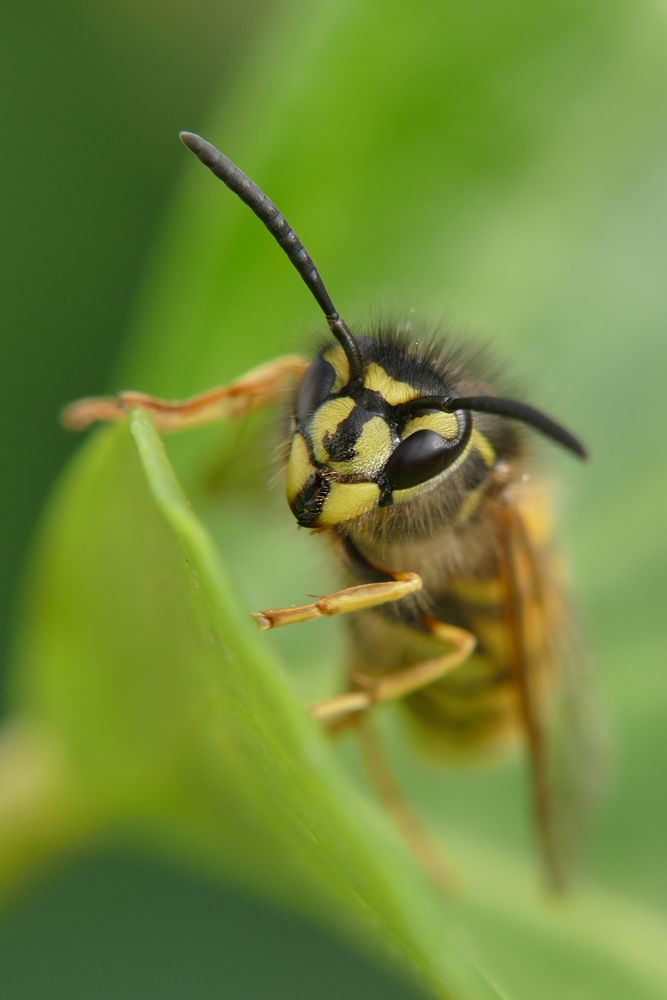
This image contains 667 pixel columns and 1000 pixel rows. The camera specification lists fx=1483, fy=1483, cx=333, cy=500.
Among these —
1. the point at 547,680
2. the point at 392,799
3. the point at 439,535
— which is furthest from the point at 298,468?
the point at 392,799

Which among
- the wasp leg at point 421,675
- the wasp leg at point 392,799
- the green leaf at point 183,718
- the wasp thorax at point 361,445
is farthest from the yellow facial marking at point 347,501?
the wasp leg at point 392,799

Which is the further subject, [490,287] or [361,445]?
[490,287]

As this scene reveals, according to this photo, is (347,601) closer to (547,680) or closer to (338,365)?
(338,365)

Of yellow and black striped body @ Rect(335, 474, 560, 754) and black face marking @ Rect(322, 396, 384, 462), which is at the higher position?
black face marking @ Rect(322, 396, 384, 462)

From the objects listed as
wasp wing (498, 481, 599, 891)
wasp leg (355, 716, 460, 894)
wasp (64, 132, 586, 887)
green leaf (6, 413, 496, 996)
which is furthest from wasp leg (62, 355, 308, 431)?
wasp leg (355, 716, 460, 894)

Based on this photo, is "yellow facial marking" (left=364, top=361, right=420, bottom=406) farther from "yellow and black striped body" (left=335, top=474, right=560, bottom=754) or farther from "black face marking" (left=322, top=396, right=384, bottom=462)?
"yellow and black striped body" (left=335, top=474, right=560, bottom=754)

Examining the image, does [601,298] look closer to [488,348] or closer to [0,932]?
[488,348]
